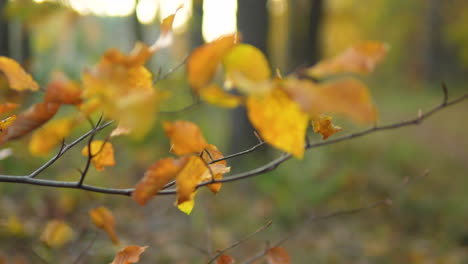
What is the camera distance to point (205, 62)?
38cm

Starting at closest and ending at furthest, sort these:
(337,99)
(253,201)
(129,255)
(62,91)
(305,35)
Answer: (337,99) → (62,91) → (129,255) → (253,201) → (305,35)

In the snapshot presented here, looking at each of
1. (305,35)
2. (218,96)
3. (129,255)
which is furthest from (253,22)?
(218,96)

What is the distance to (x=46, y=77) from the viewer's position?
4.00m

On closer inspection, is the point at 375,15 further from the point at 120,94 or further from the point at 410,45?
the point at 120,94

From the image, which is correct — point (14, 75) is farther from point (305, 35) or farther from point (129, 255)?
point (305, 35)

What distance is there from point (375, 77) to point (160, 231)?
21256mm

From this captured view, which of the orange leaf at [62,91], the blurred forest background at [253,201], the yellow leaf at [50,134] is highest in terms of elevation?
the orange leaf at [62,91]

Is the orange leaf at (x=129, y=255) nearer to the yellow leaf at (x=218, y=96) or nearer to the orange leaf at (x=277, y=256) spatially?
the orange leaf at (x=277, y=256)

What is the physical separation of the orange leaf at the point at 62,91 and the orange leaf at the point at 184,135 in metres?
0.11

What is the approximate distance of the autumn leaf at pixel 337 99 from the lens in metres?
0.32

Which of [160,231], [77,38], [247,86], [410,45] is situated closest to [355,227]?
[160,231]

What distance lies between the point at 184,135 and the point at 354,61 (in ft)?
0.71

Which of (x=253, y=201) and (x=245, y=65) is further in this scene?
(x=253, y=201)

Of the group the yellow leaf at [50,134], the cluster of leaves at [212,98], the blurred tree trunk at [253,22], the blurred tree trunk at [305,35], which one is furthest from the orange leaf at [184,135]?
the blurred tree trunk at [305,35]
